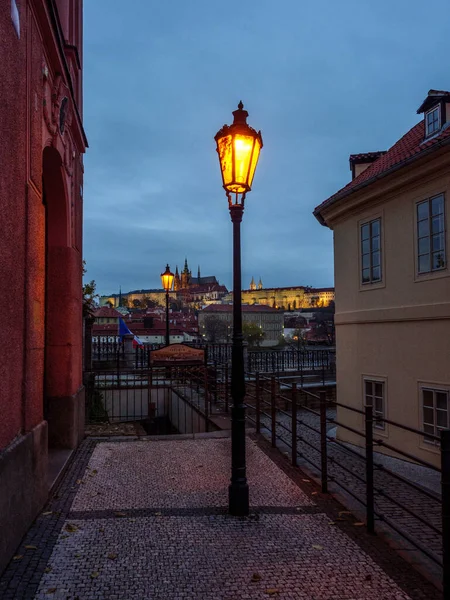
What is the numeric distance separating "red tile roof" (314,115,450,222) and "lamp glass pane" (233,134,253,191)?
512 centimetres

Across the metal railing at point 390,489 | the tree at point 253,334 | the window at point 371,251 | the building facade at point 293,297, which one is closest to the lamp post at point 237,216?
the metal railing at point 390,489

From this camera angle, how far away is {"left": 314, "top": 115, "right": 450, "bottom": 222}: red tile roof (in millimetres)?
9599

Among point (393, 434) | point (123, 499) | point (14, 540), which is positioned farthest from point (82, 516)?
point (393, 434)

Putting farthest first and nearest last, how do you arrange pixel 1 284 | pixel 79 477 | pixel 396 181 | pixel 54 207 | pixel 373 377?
1. pixel 373 377
2. pixel 396 181
3. pixel 54 207
4. pixel 79 477
5. pixel 1 284

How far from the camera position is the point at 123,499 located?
6.06 metres

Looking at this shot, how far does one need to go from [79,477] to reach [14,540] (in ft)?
8.24

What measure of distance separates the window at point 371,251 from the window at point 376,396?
2.51 meters

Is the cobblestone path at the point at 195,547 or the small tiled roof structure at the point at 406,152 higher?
the small tiled roof structure at the point at 406,152

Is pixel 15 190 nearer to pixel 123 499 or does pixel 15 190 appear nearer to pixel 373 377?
pixel 123 499

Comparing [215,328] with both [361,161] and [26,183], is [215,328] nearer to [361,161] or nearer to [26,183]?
[361,161]

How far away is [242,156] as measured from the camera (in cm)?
573

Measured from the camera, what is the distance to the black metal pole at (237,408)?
18.2 feet

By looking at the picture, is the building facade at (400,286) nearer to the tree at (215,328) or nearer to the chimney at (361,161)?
the chimney at (361,161)

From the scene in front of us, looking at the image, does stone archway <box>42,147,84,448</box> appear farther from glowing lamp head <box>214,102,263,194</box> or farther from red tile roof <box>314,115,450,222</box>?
red tile roof <box>314,115,450,222</box>
